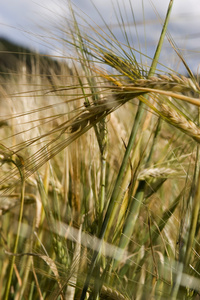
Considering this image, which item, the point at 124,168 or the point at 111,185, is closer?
the point at 124,168

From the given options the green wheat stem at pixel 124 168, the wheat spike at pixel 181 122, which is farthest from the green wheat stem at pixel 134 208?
the wheat spike at pixel 181 122

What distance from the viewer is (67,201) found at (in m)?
0.83

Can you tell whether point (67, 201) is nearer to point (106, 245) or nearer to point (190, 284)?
point (106, 245)

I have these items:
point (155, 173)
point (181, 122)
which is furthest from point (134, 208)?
point (181, 122)

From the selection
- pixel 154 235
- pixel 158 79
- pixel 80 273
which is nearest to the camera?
pixel 158 79

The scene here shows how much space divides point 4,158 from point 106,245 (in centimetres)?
24

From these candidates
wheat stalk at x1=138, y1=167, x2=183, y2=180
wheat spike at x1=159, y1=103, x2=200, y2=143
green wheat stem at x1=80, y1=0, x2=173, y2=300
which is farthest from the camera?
Result: wheat stalk at x1=138, y1=167, x2=183, y2=180

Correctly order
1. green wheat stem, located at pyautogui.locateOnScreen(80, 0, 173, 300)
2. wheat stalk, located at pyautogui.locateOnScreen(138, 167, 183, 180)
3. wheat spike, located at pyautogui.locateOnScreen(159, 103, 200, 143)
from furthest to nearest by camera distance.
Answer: wheat stalk, located at pyautogui.locateOnScreen(138, 167, 183, 180) < green wheat stem, located at pyautogui.locateOnScreen(80, 0, 173, 300) < wheat spike, located at pyautogui.locateOnScreen(159, 103, 200, 143)

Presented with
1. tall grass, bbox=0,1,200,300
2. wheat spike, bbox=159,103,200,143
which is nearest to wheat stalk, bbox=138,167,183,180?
tall grass, bbox=0,1,200,300

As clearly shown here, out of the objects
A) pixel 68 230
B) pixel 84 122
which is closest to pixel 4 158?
pixel 84 122

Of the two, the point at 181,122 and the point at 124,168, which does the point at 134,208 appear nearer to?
the point at 124,168

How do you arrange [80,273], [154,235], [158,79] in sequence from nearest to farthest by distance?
1. [158,79]
2. [80,273]
3. [154,235]

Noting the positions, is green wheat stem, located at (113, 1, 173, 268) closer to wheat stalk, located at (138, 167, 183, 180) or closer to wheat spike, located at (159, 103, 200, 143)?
wheat stalk, located at (138, 167, 183, 180)

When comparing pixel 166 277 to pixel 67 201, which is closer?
pixel 166 277
